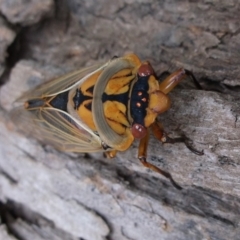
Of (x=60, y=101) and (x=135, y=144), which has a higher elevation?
(x=60, y=101)

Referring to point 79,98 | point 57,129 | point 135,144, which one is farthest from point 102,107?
point 57,129

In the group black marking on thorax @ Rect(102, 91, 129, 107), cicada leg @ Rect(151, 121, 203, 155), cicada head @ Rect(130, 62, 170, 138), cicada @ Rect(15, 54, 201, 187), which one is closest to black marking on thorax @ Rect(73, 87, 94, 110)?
cicada @ Rect(15, 54, 201, 187)

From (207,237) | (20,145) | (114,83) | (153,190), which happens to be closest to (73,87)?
(114,83)

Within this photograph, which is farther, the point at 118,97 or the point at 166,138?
the point at 118,97

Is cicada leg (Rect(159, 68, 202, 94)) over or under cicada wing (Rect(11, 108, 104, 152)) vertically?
over

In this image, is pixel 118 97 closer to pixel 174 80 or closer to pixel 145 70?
pixel 145 70

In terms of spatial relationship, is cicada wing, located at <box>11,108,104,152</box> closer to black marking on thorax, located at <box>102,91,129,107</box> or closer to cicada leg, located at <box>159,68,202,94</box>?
black marking on thorax, located at <box>102,91,129,107</box>

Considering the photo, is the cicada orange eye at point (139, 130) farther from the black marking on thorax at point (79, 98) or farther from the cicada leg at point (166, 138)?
the black marking on thorax at point (79, 98)
